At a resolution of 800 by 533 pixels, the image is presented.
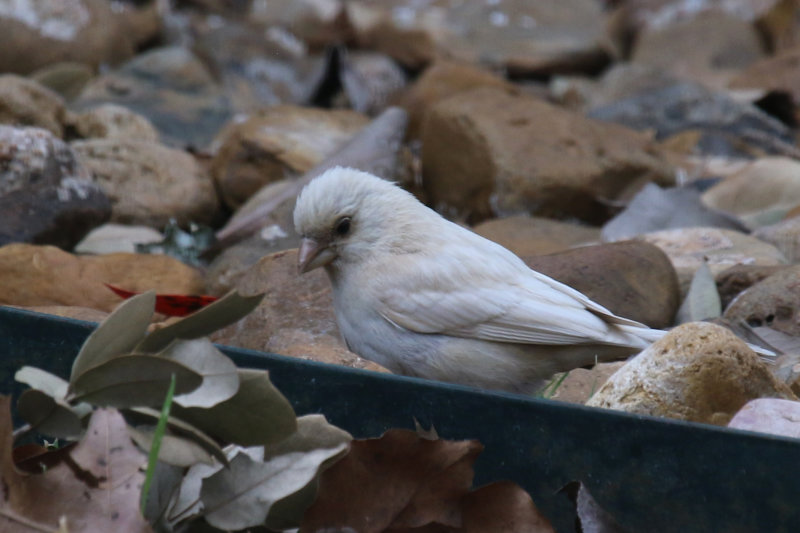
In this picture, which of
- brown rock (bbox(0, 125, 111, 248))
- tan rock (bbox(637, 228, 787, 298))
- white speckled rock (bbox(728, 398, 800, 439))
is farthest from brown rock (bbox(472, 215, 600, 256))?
white speckled rock (bbox(728, 398, 800, 439))

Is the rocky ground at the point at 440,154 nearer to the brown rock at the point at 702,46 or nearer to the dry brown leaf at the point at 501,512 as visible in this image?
the brown rock at the point at 702,46

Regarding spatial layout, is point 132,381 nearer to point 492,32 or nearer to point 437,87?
point 437,87

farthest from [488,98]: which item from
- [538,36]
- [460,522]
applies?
[538,36]

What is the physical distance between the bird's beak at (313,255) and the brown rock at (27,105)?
9.52 ft

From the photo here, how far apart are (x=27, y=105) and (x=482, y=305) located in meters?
3.48

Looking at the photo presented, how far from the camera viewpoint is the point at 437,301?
2.67 meters

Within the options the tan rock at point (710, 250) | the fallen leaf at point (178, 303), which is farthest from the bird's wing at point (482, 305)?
the tan rock at point (710, 250)

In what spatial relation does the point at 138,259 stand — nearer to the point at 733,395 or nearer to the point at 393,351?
the point at 393,351

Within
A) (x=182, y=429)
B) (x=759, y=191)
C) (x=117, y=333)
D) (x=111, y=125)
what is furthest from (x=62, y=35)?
(x=182, y=429)

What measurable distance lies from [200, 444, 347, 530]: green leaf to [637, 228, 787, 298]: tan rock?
240 cm

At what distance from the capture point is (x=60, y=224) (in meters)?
4.29

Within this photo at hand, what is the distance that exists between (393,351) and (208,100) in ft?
17.4

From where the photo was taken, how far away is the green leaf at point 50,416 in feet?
5.37

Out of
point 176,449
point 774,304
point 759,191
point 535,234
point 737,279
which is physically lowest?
point 759,191
